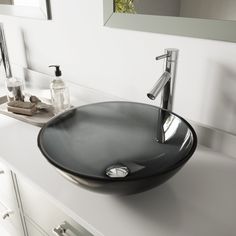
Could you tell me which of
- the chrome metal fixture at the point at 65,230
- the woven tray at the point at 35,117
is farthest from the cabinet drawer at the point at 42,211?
the woven tray at the point at 35,117

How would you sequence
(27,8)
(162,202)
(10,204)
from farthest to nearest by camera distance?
(27,8) < (10,204) < (162,202)

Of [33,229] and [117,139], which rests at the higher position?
[117,139]

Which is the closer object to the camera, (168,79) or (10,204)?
(168,79)

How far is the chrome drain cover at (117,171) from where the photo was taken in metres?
0.79

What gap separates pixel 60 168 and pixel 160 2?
0.58 metres

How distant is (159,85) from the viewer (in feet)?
2.55

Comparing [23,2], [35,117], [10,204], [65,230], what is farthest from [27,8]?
[65,230]

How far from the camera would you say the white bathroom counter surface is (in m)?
0.62

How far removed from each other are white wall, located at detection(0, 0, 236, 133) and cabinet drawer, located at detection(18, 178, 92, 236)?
51 cm

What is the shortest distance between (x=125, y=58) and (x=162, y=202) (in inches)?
22.3

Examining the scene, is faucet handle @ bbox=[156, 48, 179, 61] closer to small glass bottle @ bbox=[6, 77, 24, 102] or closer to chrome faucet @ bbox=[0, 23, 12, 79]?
small glass bottle @ bbox=[6, 77, 24, 102]

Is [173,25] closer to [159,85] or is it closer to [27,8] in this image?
[159,85]

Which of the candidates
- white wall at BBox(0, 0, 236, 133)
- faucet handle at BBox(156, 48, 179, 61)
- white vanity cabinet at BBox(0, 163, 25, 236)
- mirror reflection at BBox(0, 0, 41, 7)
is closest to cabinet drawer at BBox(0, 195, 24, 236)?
white vanity cabinet at BBox(0, 163, 25, 236)

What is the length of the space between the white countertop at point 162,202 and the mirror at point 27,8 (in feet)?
2.23
